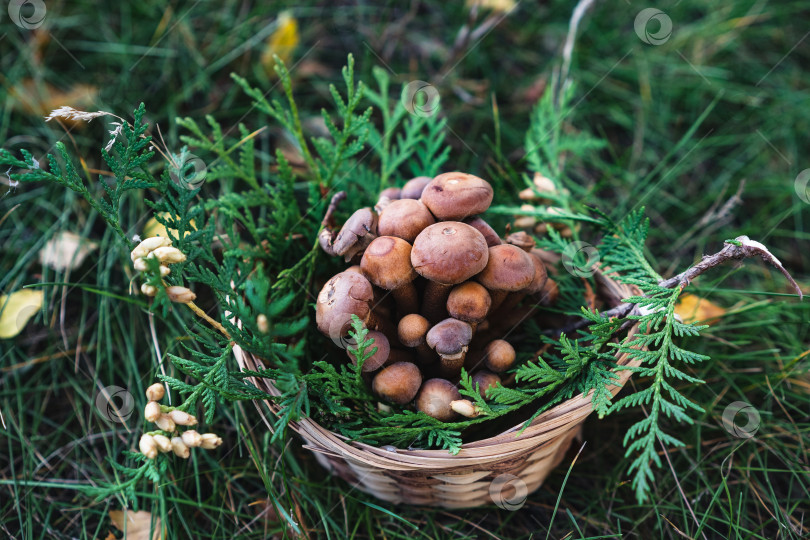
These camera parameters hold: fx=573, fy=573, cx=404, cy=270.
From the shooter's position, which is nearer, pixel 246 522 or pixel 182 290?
pixel 182 290

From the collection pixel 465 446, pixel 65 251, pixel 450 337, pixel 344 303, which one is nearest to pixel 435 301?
pixel 450 337

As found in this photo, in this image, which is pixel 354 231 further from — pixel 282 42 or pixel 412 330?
pixel 282 42

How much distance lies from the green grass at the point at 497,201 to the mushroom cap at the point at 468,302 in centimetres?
48

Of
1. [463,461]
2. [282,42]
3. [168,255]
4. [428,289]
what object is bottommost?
[463,461]

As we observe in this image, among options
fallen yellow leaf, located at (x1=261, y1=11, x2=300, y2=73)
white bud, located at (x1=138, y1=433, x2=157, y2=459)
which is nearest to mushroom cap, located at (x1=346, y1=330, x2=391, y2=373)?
white bud, located at (x1=138, y1=433, x2=157, y2=459)

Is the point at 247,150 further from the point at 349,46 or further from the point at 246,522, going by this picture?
the point at 349,46

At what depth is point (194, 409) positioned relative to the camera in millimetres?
1252

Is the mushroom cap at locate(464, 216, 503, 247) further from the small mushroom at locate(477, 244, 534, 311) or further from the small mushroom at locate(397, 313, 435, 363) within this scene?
the small mushroom at locate(397, 313, 435, 363)

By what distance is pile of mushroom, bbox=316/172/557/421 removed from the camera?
1.31 m

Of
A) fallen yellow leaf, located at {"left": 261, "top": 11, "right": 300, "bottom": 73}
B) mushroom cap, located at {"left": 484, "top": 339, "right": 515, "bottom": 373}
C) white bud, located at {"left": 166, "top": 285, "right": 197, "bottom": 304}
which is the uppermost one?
fallen yellow leaf, located at {"left": 261, "top": 11, "right": 300, "bottom": 73}

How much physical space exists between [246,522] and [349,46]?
2.17 meters

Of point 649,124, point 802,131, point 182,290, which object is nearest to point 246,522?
point 182,290

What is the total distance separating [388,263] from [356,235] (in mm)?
133

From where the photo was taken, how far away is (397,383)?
1.35 metres
